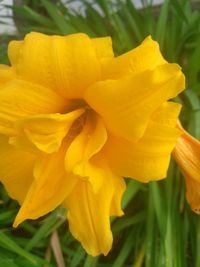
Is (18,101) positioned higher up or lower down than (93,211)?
higher up

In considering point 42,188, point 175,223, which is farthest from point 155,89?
point 175,223

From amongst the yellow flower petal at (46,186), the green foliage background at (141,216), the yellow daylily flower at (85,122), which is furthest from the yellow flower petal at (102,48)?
the green foliage background at (141,216)

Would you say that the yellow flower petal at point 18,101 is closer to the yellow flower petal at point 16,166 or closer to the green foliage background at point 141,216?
the yellow flower petal at point 16,166

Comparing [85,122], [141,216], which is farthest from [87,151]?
[141,216]

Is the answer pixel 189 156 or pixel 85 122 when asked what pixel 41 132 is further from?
pixel 189 156

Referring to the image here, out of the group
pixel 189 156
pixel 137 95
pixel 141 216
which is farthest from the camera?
pixel 141 216

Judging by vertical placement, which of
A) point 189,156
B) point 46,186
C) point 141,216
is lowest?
point 141,216

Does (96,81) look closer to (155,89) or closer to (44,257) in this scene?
(155,89)

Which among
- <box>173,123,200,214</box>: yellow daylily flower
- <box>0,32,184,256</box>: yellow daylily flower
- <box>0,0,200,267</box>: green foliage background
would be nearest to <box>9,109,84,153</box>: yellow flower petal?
<box>0,32,184,256</box>: yellow daylily flower

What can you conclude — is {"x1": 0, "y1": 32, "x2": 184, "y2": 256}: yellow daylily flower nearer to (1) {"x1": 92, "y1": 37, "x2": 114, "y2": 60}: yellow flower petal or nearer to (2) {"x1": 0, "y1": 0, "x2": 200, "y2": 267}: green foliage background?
(1) {"x1": 92, "y1": 37, "x2": 114, "y2": 60}: yellow flower petal
